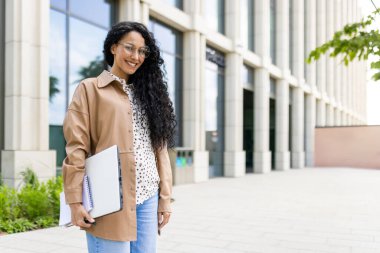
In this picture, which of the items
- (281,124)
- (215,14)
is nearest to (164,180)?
(215,14)

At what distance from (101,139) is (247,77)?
20204 mm

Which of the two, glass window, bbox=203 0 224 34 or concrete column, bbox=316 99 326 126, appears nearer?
glass window, bbox=203 0 224 34

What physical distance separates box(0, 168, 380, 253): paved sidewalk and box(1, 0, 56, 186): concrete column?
315 centimetres

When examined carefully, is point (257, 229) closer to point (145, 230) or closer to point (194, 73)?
point (145, 230)

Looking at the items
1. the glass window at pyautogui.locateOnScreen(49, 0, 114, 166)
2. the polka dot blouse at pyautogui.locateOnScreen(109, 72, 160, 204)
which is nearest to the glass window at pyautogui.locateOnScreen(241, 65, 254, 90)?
the glass window at pyautogui.locateOnScreen(49, 0, 114, 166)

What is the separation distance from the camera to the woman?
2258 millimetres

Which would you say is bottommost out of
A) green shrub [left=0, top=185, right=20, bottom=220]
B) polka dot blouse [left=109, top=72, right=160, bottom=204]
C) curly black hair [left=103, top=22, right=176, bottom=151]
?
green shrub [left=0, top=185, right=20, bottom=220]

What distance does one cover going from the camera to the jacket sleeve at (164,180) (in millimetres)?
2664

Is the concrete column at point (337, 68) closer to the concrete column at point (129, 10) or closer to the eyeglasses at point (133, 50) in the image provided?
the concrete column at point (129, 10)

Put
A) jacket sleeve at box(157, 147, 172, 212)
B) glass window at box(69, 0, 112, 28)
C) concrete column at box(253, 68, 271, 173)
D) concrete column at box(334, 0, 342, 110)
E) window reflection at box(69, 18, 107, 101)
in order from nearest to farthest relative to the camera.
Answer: jacket sleeve at box(157, 147, 172, 212), window reflection at box(69, 18, 107, 101), glass window at box(69, 0, 112, 28), concrete column at box(253, 68, 271, 173), concrete column at box(334, 0, 342, 110)

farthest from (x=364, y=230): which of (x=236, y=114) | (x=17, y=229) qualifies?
(x=236, y=114)

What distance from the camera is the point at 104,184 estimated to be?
221cm

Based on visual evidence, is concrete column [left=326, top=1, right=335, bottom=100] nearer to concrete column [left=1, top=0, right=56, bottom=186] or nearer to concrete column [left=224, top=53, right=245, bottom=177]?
concrete column [left=224, top=53, right=245, bottom=177]

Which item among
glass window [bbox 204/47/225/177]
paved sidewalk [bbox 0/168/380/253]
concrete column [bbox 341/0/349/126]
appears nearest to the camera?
paved sidewalk [bbox 0/168/380/253]
